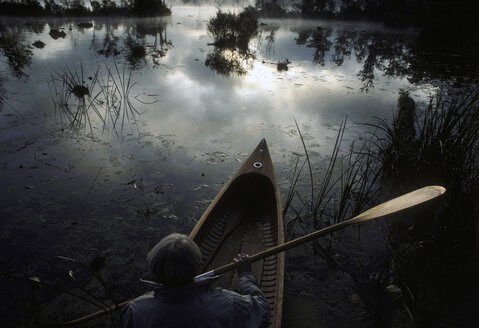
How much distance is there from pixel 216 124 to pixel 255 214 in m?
3.20

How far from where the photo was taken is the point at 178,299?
1.31 m

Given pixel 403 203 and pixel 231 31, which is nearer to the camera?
pixel 403 203

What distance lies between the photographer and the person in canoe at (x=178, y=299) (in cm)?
128

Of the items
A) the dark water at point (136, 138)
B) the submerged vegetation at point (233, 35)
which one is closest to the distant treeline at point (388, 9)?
the submerged vegetation at point (233, 35)

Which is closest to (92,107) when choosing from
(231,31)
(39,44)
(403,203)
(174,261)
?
(174,261)

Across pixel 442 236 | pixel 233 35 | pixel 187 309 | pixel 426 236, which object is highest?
pixel 233 35

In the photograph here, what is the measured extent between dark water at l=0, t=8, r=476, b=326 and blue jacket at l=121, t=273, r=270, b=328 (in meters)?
0.81

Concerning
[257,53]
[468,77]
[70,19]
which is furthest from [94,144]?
[70,19]

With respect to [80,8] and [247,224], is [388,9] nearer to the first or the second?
[80,8]

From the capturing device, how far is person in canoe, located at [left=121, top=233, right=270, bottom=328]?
128 centimetres

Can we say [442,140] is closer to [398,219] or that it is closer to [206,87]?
[398,219]

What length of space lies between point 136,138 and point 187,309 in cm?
482

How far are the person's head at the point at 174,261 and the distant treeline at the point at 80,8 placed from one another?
31.7m

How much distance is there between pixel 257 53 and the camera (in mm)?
14117
